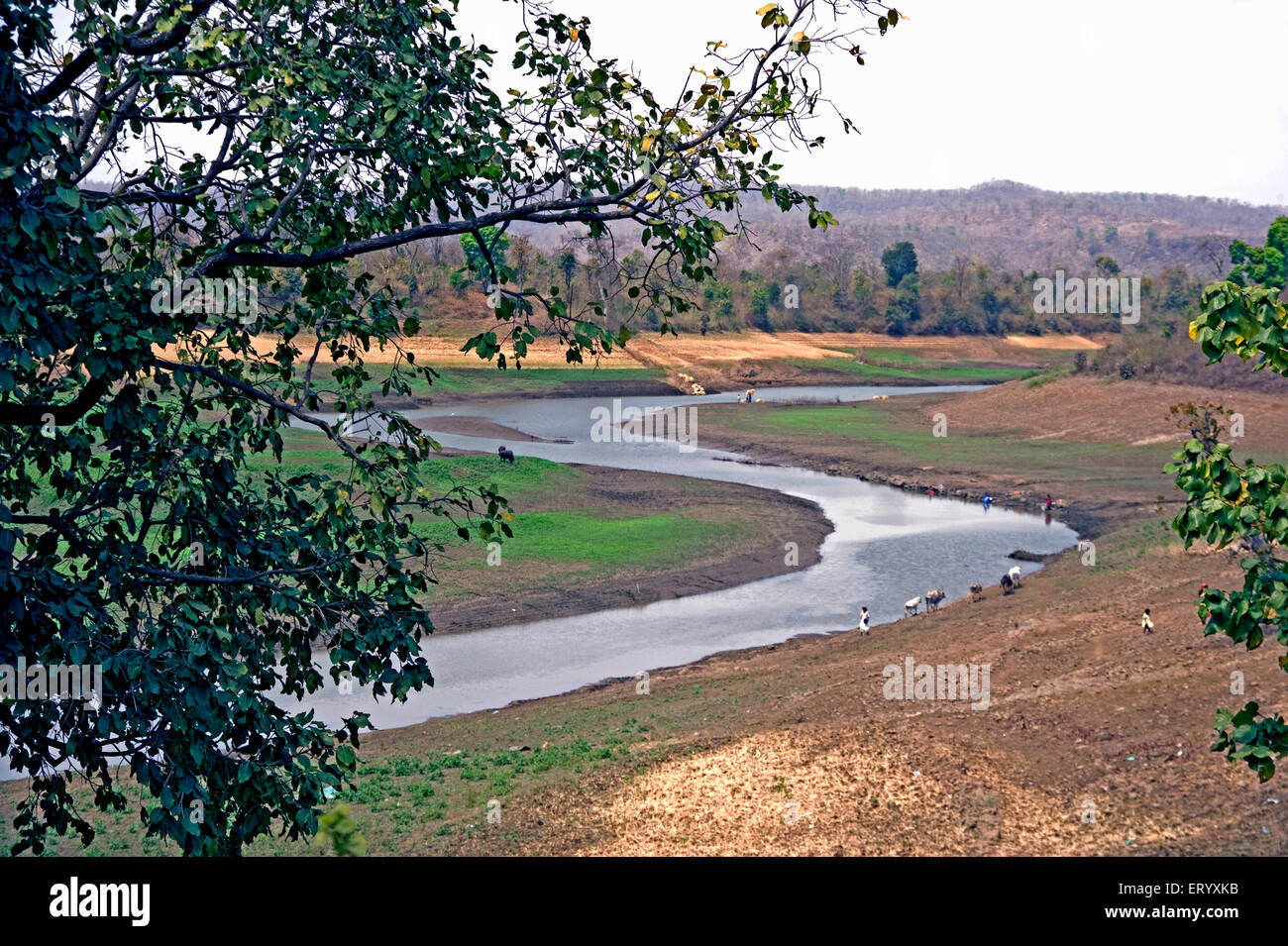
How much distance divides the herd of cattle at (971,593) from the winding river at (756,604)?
17.6 inches

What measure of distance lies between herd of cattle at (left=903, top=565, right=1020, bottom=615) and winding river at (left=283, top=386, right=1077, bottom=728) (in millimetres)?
447

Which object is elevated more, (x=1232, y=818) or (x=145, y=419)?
(x=145, y=419)

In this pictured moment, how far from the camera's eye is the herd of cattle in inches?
1097

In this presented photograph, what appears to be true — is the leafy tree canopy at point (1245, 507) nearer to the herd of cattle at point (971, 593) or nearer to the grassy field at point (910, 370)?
the herd of cattle at point (971, 593)

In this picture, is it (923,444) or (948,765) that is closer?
(948,765)

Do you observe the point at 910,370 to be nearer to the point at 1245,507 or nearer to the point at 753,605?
the point at 753,605

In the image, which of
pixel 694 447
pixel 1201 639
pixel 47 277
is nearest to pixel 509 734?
pixel 1201 639

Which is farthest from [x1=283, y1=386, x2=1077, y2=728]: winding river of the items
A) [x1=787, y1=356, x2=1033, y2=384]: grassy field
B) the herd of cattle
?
[x1=787, y1=356, x2=1033, y2=384]: grassy field

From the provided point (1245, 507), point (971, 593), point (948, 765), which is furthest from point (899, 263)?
point (1245, 507)

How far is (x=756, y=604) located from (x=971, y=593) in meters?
5.50

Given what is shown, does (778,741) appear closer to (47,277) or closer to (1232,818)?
(1232,818)

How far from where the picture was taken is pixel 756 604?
29.8m

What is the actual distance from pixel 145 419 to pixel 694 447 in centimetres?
5302

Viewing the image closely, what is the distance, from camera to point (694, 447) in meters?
58.4
